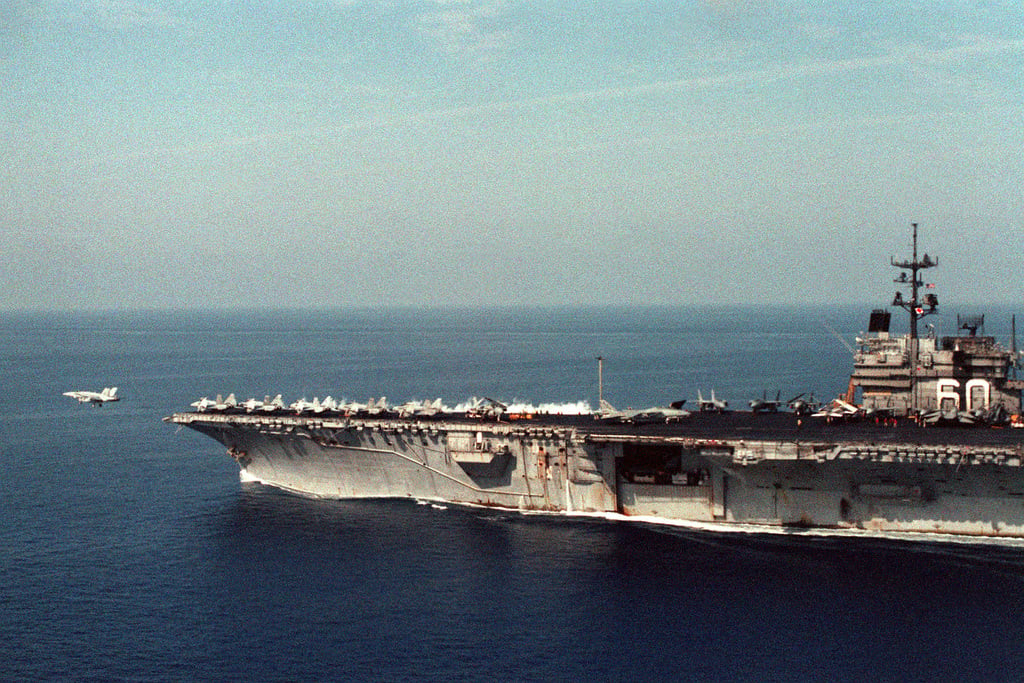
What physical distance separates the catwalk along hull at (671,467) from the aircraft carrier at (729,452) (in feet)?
0.16

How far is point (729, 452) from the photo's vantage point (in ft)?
97.3

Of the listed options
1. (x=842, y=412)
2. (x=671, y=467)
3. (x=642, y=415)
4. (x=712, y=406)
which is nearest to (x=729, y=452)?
(x=671, y=467)

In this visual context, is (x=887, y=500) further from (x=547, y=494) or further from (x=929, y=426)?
(x=547, y=494)

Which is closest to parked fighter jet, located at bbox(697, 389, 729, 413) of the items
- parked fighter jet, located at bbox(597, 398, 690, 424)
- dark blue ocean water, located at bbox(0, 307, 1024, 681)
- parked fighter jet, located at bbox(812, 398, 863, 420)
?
parked fighter jet, located at bbox(597, 398, 690, 424)

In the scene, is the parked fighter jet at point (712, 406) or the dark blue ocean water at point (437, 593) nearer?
the dark blue ocean water at point (437, 593)

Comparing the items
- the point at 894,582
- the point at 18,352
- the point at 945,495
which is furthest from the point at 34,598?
the point at 18,352

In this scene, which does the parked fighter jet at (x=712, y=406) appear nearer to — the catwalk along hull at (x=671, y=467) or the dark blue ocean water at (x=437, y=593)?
the catwalk along hull at (x=671, y=467)

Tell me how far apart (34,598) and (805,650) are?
787 inches

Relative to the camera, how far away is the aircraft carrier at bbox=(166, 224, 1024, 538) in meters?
28.9

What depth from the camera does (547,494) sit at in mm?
33125

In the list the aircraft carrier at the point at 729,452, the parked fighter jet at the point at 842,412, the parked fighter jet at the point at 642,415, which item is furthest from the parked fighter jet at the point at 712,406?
the parked fighter jet at the point at 842,412

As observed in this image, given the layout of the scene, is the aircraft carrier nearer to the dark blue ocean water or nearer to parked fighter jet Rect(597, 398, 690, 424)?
parked fighter jet Rect(597, 398, 690, 424)

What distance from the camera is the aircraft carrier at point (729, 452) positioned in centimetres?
2889

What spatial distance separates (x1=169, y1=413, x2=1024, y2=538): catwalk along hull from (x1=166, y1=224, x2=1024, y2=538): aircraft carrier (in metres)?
0.05
